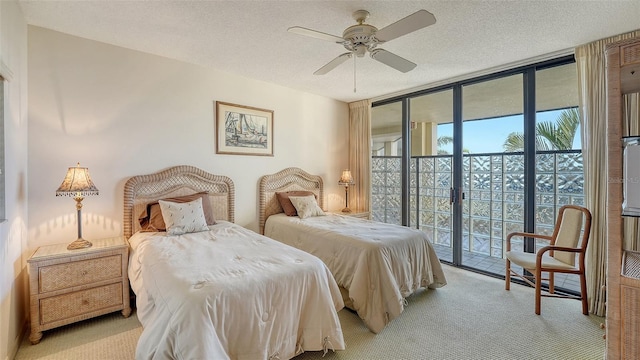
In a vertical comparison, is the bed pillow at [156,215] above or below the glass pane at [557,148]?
below

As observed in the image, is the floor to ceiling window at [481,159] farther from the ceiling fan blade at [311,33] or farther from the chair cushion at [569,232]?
the ceiling fan blade at [311,33]

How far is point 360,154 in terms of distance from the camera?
200 inches

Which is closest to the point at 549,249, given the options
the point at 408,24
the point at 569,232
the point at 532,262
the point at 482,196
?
the point at 532,262

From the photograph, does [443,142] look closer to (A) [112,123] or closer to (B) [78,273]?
(A) [112,123]

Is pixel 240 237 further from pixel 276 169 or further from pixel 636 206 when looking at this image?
pixel 636 206

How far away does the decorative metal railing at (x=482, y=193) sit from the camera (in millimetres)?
3244

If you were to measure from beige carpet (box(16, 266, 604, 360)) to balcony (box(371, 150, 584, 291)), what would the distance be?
96 cm

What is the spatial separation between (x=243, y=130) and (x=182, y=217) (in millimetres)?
1550

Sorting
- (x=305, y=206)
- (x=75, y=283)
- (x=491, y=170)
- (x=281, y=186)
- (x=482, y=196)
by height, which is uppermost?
(x=491, y=170)

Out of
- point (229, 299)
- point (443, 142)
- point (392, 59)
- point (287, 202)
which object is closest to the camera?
point (229, 299)

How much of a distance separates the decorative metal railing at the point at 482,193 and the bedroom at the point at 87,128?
1414 millimetres

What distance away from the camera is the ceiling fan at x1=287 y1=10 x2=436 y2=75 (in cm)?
187

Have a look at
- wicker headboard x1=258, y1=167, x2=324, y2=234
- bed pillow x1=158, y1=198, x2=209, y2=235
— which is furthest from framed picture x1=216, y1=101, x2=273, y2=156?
bed pillow x1=158, y1=198, x2=209, y2=235

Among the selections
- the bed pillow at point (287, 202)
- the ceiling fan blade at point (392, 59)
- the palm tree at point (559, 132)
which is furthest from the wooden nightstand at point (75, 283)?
the palm tree at point (559, 132)
